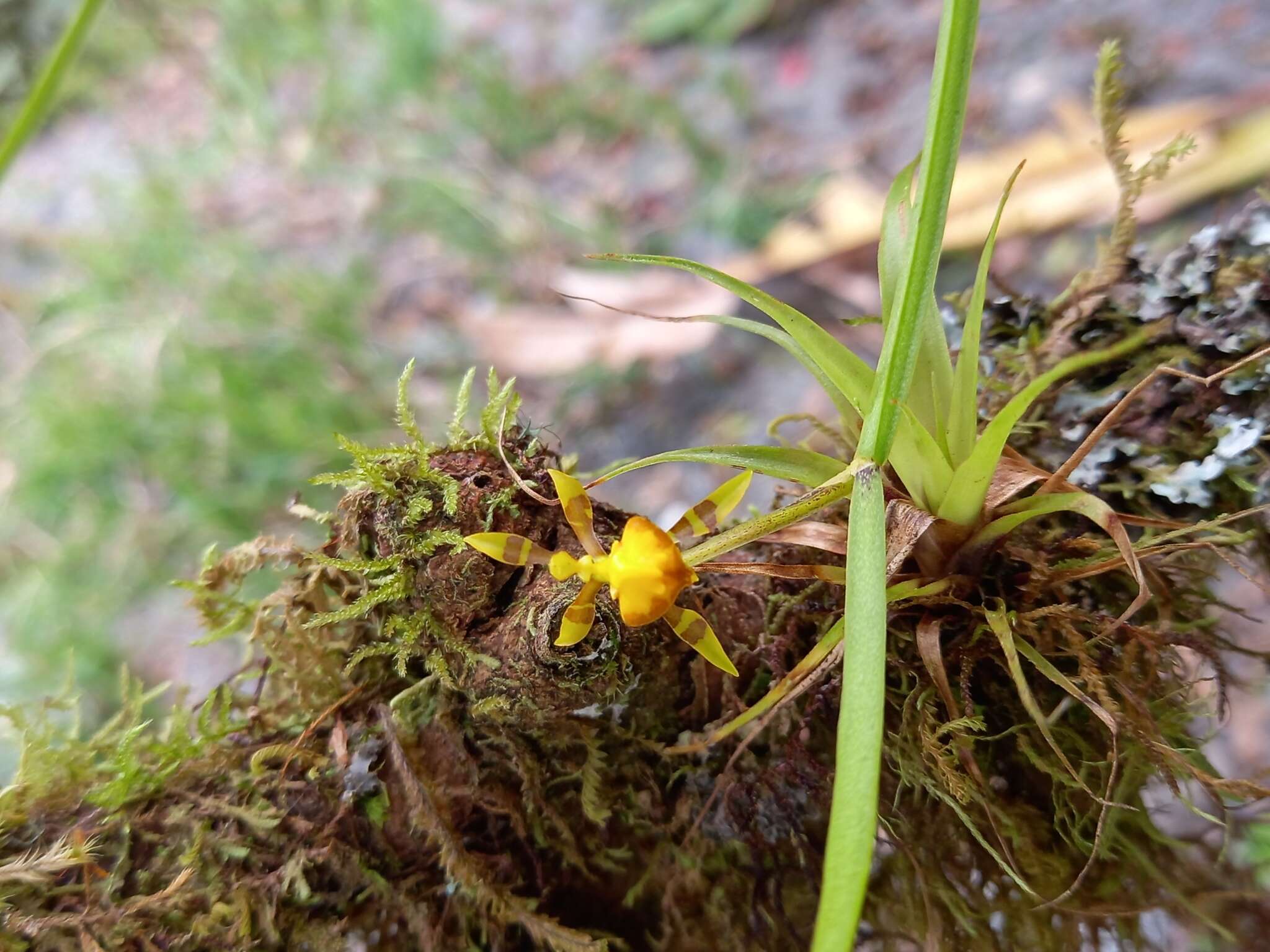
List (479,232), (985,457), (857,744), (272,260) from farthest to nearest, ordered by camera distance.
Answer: (272,260), (479,232), (985,457), (857,744)

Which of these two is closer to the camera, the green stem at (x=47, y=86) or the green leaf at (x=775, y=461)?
the green leaf at (x=775, y=461)

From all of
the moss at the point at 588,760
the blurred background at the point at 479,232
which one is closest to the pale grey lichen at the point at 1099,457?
the moss at the point at 588,760

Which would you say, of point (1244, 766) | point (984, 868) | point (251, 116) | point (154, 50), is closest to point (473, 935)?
point (984, 868)

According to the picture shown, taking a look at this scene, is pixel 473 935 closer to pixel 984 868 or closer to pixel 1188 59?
pixel 984 868

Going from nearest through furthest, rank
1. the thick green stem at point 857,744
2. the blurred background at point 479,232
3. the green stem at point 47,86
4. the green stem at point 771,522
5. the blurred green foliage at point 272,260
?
1. the thick green stem at point 857,744
2. the green stem at point 771,522
3. the green stem at point 47,86
4. the blurred background at point 479,232
5. the blurred green foliage at point 272,260

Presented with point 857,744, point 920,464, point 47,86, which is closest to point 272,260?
point 47,86

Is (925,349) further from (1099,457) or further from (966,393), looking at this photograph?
(1099,457)

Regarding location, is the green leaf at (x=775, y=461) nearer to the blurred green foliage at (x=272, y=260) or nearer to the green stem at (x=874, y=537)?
the green stem at (x=874, y=537)

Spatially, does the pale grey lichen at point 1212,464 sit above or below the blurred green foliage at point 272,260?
below
